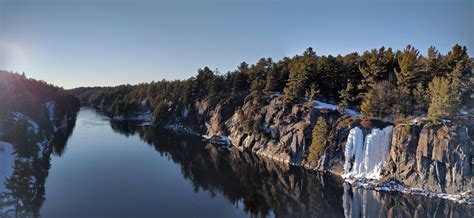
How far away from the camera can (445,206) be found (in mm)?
31203

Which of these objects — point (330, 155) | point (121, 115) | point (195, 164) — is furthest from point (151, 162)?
point (121, 115)

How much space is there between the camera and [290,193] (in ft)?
120

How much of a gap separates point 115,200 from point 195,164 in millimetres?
19482

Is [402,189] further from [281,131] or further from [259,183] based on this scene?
[281,131]

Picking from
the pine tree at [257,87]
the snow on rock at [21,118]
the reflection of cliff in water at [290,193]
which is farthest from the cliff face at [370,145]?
the snow on rock at [21,118]

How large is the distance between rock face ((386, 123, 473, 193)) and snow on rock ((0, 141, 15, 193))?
46499mm

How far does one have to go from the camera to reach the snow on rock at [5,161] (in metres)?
29.5

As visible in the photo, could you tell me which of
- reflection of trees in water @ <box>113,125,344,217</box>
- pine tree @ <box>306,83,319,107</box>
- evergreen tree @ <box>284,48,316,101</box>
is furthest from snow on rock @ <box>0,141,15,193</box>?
evergreen tree @ <box>284,48,316,101</box>

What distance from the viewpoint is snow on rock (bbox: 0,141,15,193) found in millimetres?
29452

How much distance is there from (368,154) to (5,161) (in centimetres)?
4692

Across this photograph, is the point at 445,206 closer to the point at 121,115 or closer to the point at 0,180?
the point at 0,180

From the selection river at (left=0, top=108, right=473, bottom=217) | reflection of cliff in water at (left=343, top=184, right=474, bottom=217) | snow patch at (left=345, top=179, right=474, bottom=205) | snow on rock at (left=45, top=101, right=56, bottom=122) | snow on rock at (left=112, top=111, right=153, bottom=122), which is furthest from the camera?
snow on rock at (left=112, top=111, right=153, bottom=122)

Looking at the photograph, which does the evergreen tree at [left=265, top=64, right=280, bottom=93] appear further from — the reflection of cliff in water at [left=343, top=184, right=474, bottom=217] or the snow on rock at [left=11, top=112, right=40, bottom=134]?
the snow on rock at [left=11, top=112, right=40, bottom=134]

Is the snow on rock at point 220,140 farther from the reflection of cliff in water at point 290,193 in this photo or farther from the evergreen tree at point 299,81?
the evergreen tree at point 299,81
